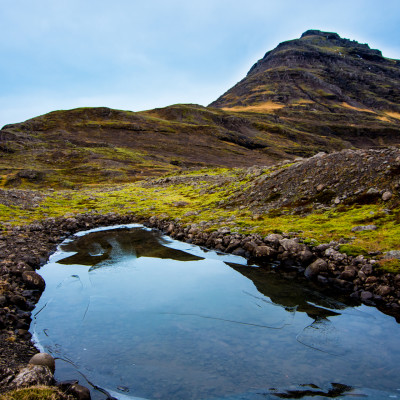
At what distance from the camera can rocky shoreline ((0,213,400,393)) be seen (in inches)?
488

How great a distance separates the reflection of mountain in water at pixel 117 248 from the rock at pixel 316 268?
818 cm

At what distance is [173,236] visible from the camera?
97.7 ft

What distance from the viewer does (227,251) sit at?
76.9 ft

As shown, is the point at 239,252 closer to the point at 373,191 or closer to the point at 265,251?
the point at 265,251

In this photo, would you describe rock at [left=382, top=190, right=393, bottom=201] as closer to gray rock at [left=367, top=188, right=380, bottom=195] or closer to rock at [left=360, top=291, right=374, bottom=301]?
gray rock at [left=367, top=188, right=380, bottom=195]

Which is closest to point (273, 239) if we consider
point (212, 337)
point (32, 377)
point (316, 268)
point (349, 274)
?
point (316, 268)

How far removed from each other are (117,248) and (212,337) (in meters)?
16.6

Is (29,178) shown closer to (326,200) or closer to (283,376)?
(326,200)

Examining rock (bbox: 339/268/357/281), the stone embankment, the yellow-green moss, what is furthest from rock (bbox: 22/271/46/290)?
rock (bbox: 339/268/357/281)

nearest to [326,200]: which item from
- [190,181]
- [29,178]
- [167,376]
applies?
[167,376]

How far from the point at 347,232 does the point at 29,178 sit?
91.5 metres

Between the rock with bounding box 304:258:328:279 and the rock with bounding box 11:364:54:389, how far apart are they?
45.0 ft

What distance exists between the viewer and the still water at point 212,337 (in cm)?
973

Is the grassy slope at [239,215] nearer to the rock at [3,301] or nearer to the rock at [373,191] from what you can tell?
the rock at [373,191]
